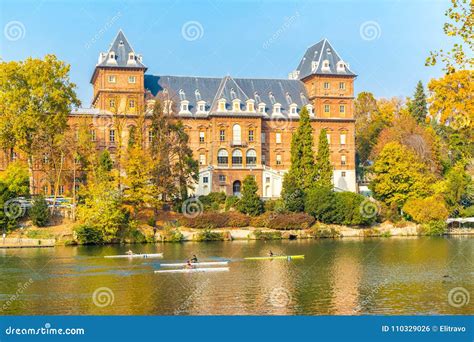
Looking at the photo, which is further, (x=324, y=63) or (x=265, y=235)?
(x=324, y=63)

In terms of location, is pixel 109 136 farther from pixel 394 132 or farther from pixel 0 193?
pixel 394 132

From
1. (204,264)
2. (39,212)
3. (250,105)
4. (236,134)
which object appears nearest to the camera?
(204,264)

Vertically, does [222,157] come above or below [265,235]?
above

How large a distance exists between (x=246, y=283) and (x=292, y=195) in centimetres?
3118

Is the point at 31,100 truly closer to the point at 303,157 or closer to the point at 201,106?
the point at 201,106

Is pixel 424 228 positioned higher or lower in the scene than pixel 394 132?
lower

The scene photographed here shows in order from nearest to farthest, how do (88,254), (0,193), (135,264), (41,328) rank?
(41,328)
(135,264)
(88,254)
(0,193)

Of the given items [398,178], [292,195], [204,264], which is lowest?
[204,264]

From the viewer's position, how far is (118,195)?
58625 millimetres

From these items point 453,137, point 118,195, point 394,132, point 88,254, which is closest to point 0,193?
point 118,195

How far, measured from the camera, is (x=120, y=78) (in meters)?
75.8

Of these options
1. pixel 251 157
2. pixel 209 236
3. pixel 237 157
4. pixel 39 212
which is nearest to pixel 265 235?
pixel 209 236

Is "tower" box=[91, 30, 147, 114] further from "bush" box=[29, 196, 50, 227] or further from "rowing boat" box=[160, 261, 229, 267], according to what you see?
"rowing boat" box=[160, 261, 229, 267]

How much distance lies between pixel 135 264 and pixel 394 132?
1857 inches
